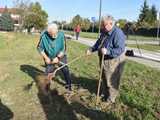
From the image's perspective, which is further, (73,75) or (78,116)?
(73,75)

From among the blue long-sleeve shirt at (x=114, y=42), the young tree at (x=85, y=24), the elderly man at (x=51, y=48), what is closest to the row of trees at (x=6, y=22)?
the young tree at (x=85, y=24)

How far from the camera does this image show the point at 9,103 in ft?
30.7

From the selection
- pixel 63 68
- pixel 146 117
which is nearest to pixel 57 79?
pixel 63 68

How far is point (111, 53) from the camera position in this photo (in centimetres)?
847

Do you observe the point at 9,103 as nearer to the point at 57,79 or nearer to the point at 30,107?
the point at 30,107

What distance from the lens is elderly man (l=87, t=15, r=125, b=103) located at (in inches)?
328

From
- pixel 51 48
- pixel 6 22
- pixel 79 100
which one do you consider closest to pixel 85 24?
pixel 6 22

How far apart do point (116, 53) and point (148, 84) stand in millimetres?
2855

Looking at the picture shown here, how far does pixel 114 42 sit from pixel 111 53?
0.25m

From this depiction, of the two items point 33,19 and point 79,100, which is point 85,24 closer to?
point 33,19

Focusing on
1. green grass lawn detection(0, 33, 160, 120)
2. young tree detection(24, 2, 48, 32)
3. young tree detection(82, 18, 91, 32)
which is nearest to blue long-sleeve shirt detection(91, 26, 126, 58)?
green grass lawn detection(0, 33, 160, 120)

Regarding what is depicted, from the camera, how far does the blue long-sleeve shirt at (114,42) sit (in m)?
8.34

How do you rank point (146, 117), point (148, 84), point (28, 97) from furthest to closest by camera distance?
point (148, 84), point (28, 97), point (146, 117)

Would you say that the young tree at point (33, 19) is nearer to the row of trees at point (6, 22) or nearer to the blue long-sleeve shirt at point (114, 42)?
the row of trees at point (6, 22)
